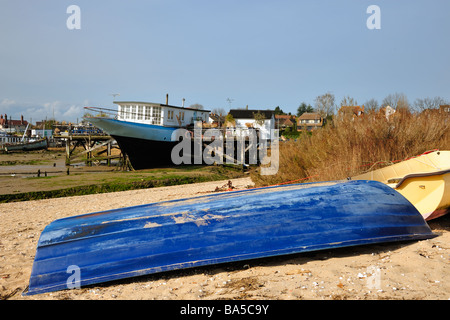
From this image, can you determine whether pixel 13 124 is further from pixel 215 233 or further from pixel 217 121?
pixel 215 233

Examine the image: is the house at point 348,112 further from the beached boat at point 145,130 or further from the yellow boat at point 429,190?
the beached boat at point 145,130

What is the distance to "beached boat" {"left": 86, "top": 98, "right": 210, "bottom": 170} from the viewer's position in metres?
22.5

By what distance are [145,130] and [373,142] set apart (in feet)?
57.0

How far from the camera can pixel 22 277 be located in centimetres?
426

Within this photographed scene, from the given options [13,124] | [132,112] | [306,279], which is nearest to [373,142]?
[306,279]

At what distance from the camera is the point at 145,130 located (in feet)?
75.4

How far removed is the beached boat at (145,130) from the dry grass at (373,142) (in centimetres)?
1574

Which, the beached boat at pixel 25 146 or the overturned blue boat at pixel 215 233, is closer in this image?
the overturned blue boat at pixel 215 233

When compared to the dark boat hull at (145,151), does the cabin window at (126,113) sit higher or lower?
higher

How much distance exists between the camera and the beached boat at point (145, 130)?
22.5 m

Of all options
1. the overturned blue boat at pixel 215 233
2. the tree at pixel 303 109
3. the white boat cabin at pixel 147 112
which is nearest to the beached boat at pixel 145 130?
the white boat cabin at pixel 147 112

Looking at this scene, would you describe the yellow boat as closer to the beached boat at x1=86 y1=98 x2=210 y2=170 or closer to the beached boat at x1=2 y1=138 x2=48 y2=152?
the beached boat at x1=86 y1=98 x2=210 y2=170

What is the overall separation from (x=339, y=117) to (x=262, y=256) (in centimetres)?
637
